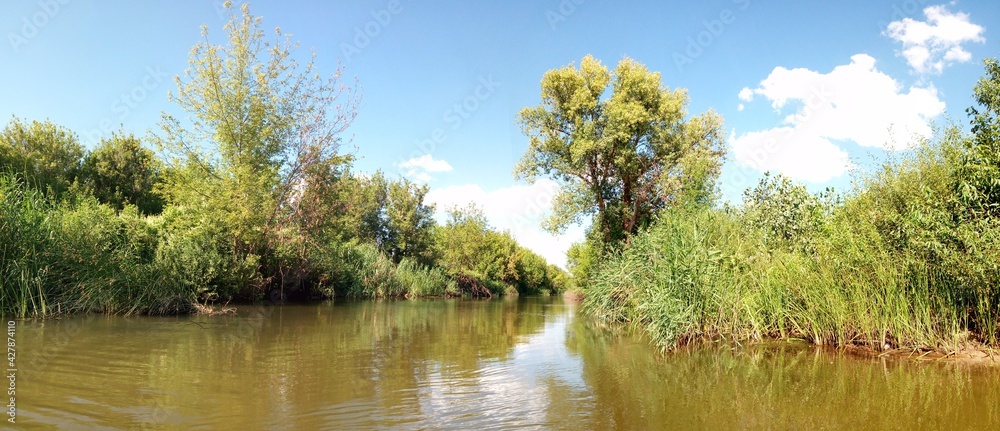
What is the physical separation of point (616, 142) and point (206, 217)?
15.8 meters

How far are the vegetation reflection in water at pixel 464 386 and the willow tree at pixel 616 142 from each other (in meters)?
12.4

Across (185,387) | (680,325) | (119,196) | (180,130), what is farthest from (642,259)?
(119,196)

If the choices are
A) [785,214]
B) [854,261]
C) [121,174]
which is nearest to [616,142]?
[785,214]

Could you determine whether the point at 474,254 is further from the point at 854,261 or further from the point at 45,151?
the point at 854,261

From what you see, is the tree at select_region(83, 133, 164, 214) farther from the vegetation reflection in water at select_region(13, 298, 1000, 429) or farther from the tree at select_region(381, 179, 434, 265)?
the vegetation reflection in water at select_region(13, 298, 1000, 429)

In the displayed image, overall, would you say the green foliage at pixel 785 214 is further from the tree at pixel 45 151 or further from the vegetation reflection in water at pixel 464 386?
the tree at pixel 45 151

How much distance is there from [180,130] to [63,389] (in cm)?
1705

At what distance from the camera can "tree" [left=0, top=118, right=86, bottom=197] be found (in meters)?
33.3

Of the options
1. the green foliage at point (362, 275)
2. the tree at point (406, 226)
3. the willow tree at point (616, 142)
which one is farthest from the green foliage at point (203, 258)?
the tree at point (406, 226)

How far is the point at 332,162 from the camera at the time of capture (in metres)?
22.0

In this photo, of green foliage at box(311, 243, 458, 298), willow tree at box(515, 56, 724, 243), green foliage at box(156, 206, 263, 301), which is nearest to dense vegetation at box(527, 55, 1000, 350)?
willow tree at box(515, 56, 724, 243)

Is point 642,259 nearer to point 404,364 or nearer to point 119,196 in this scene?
point 404,364

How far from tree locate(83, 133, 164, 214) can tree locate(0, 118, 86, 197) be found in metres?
1.08

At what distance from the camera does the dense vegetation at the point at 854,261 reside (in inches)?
291
